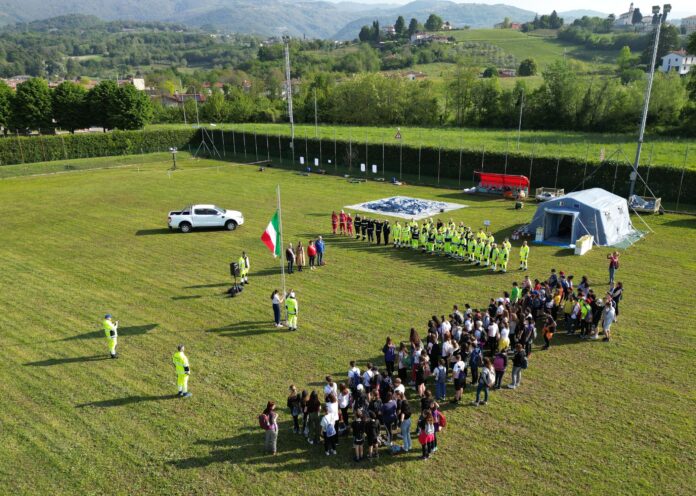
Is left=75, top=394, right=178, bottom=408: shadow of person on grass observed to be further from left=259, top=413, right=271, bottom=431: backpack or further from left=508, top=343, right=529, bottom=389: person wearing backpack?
left=508, top=343, right=529, bottom=389: person wearing backpack

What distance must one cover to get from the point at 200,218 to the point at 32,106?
45.1 meters

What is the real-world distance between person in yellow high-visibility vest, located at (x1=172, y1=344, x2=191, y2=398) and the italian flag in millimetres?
5316

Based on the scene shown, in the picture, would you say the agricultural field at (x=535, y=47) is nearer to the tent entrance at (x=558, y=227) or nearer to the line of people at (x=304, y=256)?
the tent entrance at (x=558, y=227)

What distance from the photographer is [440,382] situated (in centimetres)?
1283

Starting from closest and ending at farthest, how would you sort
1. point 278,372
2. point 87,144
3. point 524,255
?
point 278,372 → point 524,255 → point 87,144

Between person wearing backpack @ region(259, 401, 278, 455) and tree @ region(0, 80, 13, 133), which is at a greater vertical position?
tree @ region(0, 80, 13, 133)

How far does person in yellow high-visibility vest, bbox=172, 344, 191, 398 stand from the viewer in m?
12.6

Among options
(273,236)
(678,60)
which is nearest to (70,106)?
(273,236)

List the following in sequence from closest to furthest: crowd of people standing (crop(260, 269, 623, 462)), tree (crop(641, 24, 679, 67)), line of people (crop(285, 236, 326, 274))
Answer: crowd of people standing (crop(260, 269, 623, 462)) < line of people (crop(285, 236, 326, 274)) < tree (crop(641, 24, 679, 67))

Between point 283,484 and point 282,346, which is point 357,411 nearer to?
point 283,484

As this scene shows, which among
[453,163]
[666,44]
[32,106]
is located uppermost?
[666,44]

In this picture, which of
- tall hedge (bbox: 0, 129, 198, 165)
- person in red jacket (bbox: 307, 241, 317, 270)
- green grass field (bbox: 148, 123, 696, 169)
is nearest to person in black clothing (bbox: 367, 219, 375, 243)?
person in red jacket (bbox: 307, 241, 317, 270)

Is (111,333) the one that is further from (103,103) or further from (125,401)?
(103,103)

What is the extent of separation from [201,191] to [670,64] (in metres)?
131
